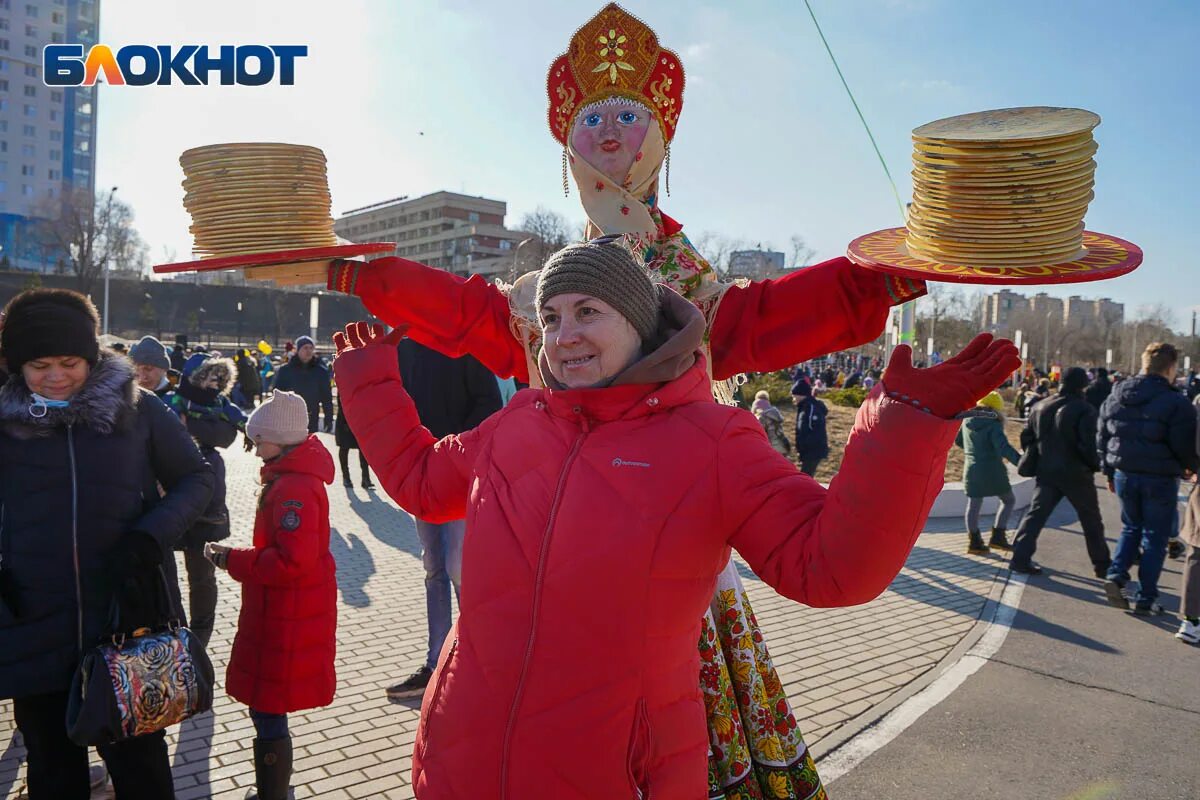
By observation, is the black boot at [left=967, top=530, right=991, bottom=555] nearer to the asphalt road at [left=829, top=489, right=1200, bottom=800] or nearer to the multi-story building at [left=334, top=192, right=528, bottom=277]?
the asphalt road at [left=829, top=489, right=1200, bottom=800]

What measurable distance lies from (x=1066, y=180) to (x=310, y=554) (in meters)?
2.96

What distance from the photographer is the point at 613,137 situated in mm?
2854

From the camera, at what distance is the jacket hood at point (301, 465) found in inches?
146

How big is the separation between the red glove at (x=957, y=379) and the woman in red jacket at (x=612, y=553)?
0.01 metres

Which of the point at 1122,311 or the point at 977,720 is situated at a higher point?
the point at 1122,311

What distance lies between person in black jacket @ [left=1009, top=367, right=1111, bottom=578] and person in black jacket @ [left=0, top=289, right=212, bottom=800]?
25.1 ft

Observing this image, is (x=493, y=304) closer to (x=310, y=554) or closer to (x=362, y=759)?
(x=310, y=554)

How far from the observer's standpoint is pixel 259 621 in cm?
353

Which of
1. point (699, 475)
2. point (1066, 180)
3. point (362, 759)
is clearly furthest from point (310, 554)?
point (1066, 180)

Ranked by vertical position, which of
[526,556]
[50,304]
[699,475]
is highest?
[50,304]

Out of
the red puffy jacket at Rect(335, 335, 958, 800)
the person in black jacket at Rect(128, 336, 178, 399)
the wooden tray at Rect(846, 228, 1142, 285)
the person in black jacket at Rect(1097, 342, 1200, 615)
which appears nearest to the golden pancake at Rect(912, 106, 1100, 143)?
the wooden tray at Rect(846, 228, 1142, 285)

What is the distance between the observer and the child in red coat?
3.47 meters

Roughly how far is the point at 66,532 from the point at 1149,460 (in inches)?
296

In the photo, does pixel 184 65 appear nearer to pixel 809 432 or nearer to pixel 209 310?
pixel 809 432
